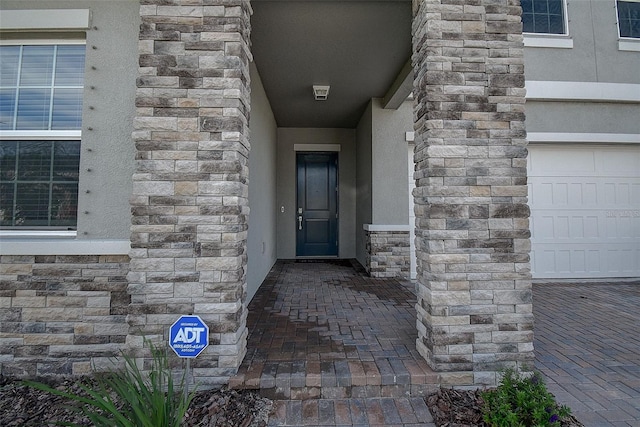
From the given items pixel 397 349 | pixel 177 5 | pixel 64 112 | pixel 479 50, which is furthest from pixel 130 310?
pixel 479 50

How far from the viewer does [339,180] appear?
6566mm

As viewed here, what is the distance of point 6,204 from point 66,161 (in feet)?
1.89

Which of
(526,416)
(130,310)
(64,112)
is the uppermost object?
(64,112)

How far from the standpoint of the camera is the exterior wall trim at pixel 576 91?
4668mm

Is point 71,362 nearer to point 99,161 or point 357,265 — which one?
point 99,161

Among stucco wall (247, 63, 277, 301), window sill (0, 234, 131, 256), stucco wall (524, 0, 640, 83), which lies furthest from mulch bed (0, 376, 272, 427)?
stucco wall (524, 0, 640, 83)

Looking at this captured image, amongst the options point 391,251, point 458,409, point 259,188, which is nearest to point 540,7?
point 391,251

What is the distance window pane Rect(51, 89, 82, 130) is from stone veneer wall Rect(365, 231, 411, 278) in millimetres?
3858

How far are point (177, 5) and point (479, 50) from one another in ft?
6.98

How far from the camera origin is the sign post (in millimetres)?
1712

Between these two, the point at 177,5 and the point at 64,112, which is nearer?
the point at 177,5

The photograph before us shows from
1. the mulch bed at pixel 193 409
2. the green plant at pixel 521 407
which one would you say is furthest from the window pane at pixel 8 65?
the green plant at pixel 521 407

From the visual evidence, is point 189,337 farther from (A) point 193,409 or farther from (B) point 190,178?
(B) point 190,178

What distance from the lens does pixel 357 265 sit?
5770 mm
